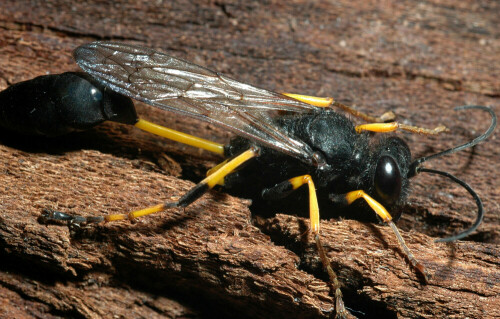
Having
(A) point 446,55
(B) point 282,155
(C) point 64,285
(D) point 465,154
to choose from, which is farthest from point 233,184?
(A) point 446,55

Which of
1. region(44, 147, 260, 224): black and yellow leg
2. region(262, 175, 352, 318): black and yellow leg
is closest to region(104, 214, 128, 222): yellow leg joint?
region(44, 147, 260, 224): black and yellow leg

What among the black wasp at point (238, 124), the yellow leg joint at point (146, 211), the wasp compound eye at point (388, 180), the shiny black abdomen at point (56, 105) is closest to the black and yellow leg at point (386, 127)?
the black wasp at point (238, 124)

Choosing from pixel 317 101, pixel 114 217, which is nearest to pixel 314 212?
pixel 317 101

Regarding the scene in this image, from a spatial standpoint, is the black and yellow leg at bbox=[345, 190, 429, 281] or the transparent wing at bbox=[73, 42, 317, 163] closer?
the black and yellow leg at bbox=[345, 190, 429, 281]

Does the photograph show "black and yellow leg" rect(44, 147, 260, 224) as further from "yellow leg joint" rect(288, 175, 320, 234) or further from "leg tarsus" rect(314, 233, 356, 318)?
"leg tarsus" rect(314, 233, 356, 318)

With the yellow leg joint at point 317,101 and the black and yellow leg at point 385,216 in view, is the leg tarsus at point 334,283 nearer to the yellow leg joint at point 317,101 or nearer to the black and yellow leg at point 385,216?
the black and yellow leg at point 385,216

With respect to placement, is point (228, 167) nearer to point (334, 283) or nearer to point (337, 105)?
point (334, 283)

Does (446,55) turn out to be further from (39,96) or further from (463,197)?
(39,96)
